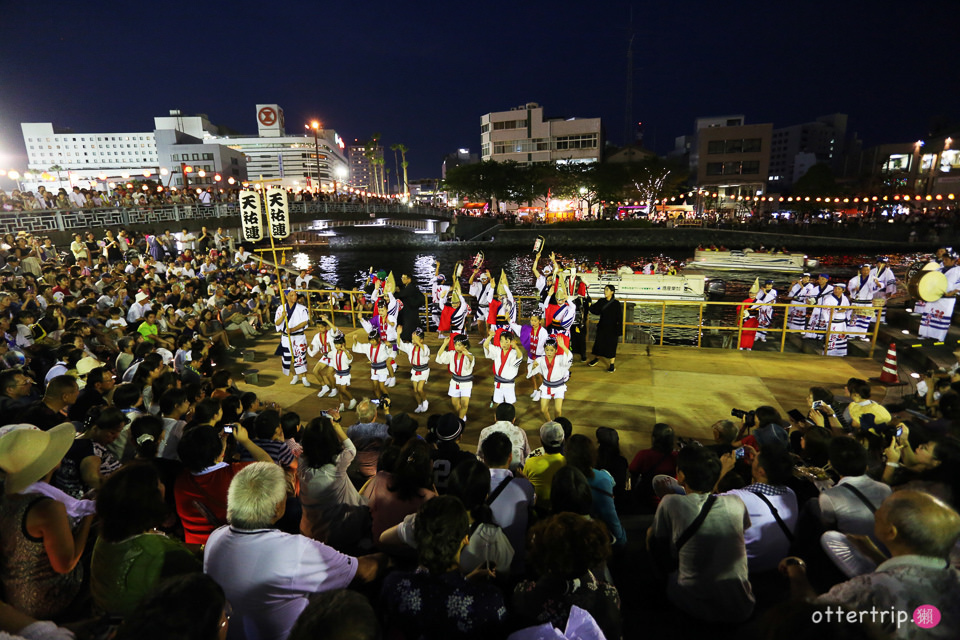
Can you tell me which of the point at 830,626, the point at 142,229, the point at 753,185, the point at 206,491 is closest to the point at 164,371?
the point at 206,491

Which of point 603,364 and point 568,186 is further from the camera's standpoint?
point 568,186

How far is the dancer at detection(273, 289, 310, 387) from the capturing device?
9.41 meters

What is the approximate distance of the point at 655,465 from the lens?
175 inches

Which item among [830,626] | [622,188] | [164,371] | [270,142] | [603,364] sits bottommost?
[603,364]

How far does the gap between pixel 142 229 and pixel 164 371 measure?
19.3m

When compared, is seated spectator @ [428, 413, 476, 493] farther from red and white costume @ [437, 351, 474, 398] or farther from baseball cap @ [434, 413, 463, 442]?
red and white costume @ [437, 351, 474, 398]

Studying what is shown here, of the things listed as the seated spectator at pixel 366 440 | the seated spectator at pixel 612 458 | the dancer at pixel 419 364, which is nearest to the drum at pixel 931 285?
the seated spectator at pixel 612 458

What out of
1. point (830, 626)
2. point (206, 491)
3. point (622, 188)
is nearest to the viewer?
point (830, 626)

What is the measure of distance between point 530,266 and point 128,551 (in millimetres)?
40587

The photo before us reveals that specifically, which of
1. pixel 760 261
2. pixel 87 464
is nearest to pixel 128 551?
pixel 87 464

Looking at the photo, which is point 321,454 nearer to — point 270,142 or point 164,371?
point 164,371

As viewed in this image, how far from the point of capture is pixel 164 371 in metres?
6.35

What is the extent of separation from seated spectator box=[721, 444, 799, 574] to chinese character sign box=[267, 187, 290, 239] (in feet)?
30.5

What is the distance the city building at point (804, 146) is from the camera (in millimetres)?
105938
